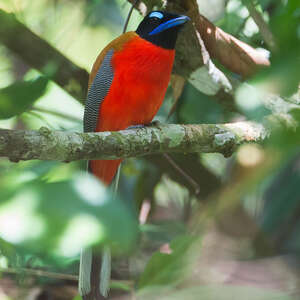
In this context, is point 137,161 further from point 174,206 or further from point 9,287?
point 9,287

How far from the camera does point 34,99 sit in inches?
99.3

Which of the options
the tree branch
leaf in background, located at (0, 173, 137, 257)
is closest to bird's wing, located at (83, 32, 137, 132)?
the tree branch

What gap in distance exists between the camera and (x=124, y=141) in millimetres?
2389

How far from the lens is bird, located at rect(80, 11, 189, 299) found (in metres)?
3.30

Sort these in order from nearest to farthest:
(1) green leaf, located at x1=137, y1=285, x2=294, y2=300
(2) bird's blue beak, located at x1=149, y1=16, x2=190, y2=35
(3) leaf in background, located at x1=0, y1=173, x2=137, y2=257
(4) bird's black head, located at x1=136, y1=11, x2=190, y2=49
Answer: (3) leaf in background, located at x1=0, y1=173, x2=137, y2=257 < (1) green leaf, located at x1=137, y1=285, x2=294, y2=300 < (2) bird's blue beak, located at x1=149, y1=16, x2=190, y2=35 < (4) bird's black head, located at x1=136, y1=11, x2=190, y2=49

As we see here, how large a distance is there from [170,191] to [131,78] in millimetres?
2105

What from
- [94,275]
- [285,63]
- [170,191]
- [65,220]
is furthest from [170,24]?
[65,220]

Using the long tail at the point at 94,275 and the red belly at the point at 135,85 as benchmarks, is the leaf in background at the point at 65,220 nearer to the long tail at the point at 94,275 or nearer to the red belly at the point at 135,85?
the long tail at the point at 94,275

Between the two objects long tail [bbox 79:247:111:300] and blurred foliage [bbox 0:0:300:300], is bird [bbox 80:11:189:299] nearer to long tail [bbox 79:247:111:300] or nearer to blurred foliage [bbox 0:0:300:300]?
blurred foliage [bbox 0:0:300:300]

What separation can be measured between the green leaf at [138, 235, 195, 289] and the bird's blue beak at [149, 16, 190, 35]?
2061 mm

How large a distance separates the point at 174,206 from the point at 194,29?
2222 millimetres

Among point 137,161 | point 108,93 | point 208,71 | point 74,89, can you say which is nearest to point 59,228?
point 108,93

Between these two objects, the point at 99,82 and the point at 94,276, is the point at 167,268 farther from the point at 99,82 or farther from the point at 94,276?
the point at 99,82

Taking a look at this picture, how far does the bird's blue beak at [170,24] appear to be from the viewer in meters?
3.27
